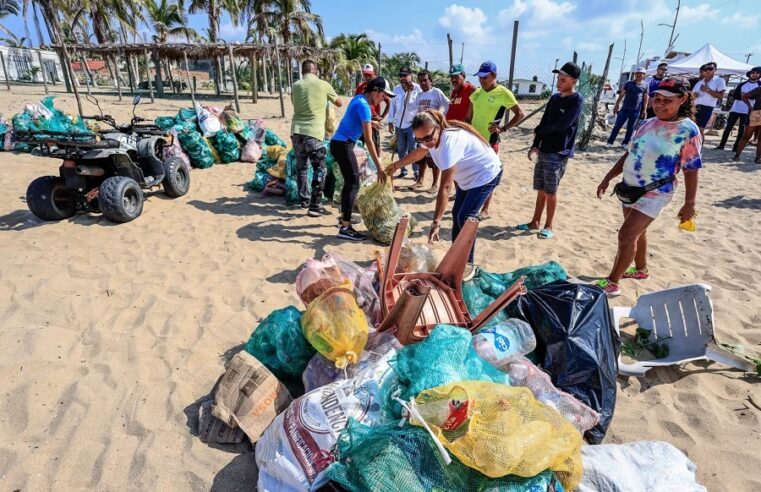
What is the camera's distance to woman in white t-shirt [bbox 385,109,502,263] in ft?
10.1

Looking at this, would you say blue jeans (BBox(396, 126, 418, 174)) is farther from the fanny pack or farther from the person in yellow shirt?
the fanny pack

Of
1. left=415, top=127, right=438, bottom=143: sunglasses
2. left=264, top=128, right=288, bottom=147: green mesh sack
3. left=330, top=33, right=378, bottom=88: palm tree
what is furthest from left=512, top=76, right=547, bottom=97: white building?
left=415, top=127, right=438, bottom=143: sunglasses

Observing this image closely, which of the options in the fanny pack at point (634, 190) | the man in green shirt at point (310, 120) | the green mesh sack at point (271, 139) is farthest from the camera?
the green mesh sack at point (271, 139)

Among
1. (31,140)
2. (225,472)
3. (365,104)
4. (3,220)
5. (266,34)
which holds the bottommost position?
(225,472)

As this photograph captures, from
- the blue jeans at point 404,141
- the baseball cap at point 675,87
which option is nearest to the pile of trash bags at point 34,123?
the blue jeans at point 404,141

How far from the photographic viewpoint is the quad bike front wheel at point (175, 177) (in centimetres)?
586

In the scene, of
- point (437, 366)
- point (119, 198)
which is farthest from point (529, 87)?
point (437, 366)

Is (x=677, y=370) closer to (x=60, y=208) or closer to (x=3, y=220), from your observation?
(x=60, y=208)

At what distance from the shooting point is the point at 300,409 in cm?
178

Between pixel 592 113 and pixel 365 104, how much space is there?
27.7 feet

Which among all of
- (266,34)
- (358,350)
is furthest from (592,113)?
(266,34)

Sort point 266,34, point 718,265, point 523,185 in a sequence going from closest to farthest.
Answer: point 718,265 → point 523,185 → point 266,34

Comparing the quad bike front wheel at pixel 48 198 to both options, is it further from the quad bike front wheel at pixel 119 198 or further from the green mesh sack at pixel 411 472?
the green mesh sack at pixel 411 472

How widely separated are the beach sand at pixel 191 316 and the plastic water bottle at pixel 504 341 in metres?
0.67
